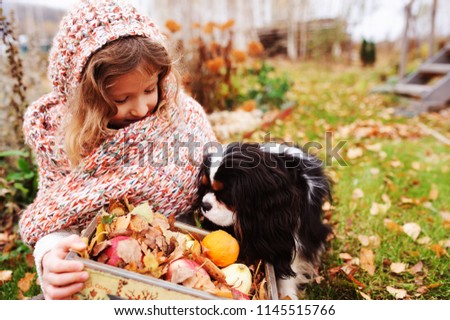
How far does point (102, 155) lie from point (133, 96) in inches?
11.6

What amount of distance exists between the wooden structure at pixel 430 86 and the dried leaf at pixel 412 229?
3490 mm

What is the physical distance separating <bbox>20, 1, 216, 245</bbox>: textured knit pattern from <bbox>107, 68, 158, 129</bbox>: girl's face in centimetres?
6

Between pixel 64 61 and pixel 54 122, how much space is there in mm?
358

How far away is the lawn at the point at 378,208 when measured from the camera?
6.57ft

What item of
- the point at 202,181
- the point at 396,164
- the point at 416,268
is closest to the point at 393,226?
the point at 416,268

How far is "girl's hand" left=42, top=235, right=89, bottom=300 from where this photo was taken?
124cm

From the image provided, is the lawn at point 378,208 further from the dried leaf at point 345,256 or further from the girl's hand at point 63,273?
the girl's hand at point 63,273

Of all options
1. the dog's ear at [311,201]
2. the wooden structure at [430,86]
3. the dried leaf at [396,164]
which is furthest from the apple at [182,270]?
the wooden structure at [430,86]

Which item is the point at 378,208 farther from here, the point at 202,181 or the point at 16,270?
the point at 16,270

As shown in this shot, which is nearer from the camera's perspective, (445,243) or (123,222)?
(123,222)

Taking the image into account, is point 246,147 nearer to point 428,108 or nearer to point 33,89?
point 33,89

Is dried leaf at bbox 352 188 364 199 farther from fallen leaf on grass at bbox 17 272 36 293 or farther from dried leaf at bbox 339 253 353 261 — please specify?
fallen leaf on grass at bbox 17 272 36 293

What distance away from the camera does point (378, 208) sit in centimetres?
267

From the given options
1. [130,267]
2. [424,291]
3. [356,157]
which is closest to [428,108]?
[356,157]
